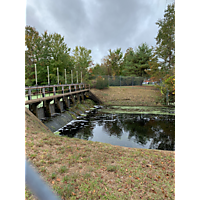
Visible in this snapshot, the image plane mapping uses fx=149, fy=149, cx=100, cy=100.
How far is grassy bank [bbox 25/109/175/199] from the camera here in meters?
2.79

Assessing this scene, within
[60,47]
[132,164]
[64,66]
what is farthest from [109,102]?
[132,164]

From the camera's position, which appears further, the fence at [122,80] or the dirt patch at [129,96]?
the fence at [122,80]

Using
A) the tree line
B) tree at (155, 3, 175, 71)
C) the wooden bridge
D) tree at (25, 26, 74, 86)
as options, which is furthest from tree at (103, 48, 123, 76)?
the wooden bridge

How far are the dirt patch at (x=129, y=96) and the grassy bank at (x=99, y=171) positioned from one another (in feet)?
46.6

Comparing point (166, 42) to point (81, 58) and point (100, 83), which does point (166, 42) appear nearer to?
point (100, 83)

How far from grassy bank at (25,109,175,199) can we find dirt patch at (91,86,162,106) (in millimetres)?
14218

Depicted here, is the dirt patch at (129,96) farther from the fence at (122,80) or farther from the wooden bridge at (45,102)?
the wooden bridge at (45,102)

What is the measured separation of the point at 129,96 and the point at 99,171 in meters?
17.3

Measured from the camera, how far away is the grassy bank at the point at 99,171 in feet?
9.14

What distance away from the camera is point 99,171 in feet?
11.6

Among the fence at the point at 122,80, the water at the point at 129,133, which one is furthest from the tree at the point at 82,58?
the water at the point at 129,133

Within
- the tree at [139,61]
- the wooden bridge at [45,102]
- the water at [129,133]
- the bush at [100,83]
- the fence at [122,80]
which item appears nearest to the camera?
the water at [129,133]
